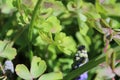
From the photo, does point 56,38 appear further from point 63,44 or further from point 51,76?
point 51,76

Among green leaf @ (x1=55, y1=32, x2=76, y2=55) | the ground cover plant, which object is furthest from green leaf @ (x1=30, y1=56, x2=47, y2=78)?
green leaf @ (x1=55, y1=32, x2=76, y2=55)

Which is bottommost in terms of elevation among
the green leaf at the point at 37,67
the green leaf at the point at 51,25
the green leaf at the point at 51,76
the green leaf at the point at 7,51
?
the green leaf at the point at 51,76

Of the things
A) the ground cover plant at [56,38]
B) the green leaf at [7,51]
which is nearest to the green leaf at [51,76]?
the ground cover plant at [56,38]

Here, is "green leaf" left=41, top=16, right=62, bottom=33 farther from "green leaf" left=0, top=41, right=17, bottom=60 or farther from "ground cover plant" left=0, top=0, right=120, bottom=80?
"green leaf" left=0, top=41, right=17, bottom=60

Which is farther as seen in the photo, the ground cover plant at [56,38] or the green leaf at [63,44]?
the green leaf at [63,44]

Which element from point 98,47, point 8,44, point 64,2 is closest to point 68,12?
point 64,2

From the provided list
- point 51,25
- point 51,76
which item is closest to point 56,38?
point 51,25

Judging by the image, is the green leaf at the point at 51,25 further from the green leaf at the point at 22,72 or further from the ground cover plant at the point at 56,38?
the green leaf at the point at 22,72
